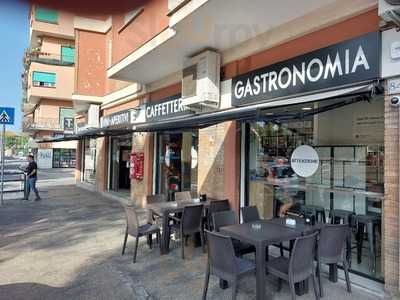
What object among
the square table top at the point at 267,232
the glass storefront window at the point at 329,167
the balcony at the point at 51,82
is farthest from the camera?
the balcony at the point at 51,82

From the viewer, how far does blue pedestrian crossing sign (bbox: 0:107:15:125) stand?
1012 cm

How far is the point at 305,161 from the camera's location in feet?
19.4

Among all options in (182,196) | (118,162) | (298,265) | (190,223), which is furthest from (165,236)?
(118,162)

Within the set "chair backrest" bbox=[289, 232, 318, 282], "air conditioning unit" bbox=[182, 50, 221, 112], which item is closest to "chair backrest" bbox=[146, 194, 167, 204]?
"air conditioning unit" bbox=[182, 50, 221, 112]

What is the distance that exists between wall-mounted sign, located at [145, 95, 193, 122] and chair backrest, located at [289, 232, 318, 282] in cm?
508

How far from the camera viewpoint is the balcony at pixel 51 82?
113 feet

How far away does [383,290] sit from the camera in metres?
4.30

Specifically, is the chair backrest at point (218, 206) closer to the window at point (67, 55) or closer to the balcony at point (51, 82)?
the balcony at point (51, 82)

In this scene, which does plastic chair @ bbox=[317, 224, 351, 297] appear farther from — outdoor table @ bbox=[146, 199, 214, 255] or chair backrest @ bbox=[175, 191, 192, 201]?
chair backrest @ bbox=[175, 191, 192, 201]

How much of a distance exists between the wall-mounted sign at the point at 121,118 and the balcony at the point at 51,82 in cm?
2403

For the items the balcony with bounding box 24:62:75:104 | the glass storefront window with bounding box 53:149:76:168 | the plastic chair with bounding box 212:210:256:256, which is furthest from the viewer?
the glass storefront window with bounding box 53:149:76:168

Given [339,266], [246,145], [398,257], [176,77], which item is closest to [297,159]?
[246,145]

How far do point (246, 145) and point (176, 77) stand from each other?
3.35 m

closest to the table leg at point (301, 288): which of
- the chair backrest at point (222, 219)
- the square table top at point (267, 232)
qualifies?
the square table top at point (267, 232)
